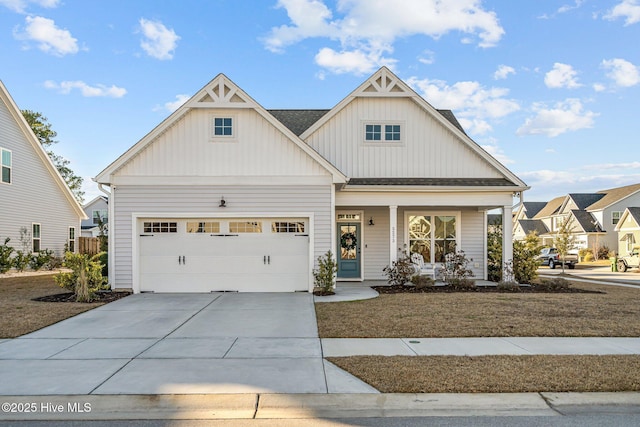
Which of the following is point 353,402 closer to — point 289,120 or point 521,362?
point 521,362

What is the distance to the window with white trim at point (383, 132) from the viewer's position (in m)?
16.2

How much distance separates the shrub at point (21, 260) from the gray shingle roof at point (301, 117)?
12.7 meters

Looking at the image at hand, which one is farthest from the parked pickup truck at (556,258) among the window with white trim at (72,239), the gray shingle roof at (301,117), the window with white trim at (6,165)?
the window with white trim at (6,165)

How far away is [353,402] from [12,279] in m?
17.9

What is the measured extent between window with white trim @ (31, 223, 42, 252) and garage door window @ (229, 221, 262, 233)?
13792 mm

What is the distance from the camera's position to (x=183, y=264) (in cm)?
1358

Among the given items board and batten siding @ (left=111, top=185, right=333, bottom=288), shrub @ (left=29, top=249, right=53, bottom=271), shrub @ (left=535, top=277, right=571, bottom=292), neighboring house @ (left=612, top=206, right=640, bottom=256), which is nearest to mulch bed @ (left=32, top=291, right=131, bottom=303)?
board and batten siding @ (left=111, top=185, right=333, bottom=288)

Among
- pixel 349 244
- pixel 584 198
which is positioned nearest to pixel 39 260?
pixel 349 244

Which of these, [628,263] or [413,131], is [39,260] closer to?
[413,131]

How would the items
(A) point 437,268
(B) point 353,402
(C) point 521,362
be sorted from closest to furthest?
(B) point 353,402 → (C) point 521,362 → (A) point 437,268

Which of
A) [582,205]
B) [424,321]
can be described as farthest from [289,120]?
[582,205]

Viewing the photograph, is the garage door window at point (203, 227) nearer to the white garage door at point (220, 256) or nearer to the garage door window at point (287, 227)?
the white garage door at point (220, 256)

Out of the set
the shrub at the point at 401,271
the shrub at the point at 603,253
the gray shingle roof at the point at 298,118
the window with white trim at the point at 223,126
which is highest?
the gray shingle roof at the point at 298,118

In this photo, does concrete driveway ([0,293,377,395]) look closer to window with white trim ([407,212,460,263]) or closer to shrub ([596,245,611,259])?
window with white trim ([407,212,460,263])
